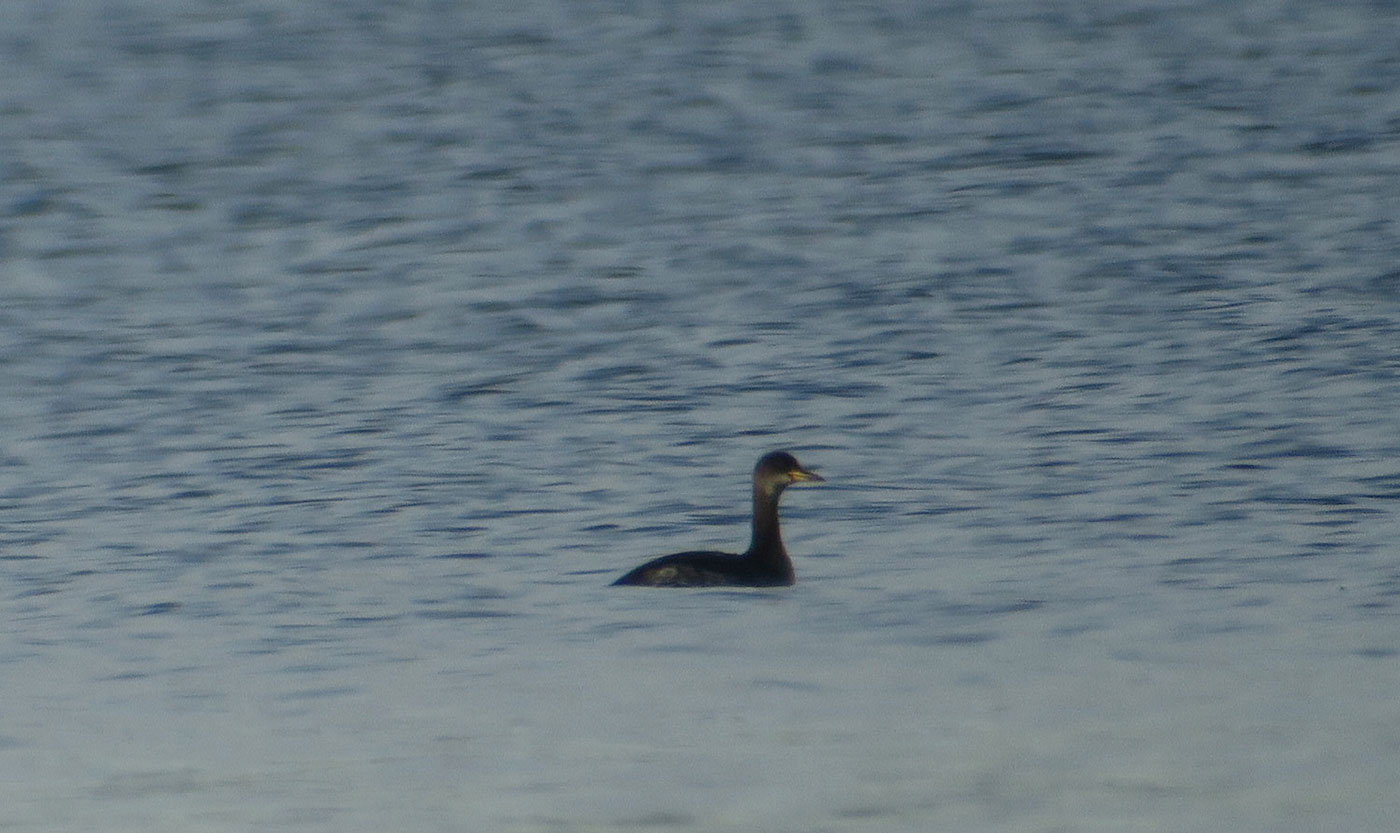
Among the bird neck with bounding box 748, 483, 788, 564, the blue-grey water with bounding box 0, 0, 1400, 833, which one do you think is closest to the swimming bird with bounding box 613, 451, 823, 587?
the bird neck with bounding box 748, 483, 788, 564

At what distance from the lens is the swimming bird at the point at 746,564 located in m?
11.8

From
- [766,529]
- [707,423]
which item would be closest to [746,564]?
[766,529]

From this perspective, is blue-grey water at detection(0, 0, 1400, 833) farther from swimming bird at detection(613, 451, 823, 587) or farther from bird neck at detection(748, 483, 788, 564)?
bird neck at detection(748, 483, 788, 564)

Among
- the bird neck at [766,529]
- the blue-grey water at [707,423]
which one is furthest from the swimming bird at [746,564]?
the blue-grey water at [707,423]

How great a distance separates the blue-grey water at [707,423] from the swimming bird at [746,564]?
12cm

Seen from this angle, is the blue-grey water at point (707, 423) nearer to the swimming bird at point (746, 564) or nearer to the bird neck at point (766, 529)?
the swimming bird at point (746, 564)

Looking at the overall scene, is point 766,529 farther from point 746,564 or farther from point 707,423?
point 707,423

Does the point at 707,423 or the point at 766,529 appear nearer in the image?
the point at 766,529

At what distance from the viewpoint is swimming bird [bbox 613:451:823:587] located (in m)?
11.8

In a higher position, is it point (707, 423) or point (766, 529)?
point (766, 529)

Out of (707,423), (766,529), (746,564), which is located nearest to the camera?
(746,564)

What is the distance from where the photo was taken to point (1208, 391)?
16.6 m

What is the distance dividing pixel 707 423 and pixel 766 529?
3.70m

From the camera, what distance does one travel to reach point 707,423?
1620cm
